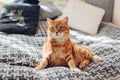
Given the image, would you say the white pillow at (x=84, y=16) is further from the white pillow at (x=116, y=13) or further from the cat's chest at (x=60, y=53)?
the cat's chest at (x=60, y=53)

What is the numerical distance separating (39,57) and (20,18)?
743mm

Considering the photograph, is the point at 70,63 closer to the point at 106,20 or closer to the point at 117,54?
the point at 117,54

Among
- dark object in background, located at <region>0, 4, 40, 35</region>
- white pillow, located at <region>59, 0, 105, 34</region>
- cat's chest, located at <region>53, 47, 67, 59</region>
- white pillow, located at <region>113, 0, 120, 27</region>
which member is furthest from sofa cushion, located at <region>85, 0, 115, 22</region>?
cat's chest, located at <region>53, 47, 67, 59</region>

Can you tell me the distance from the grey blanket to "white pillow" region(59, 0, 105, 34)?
0.07 m

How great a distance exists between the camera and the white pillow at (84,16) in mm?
2416

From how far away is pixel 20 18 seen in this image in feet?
7.60

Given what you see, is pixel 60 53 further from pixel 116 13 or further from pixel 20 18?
pixel 116 13

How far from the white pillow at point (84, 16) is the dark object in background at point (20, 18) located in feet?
1.24

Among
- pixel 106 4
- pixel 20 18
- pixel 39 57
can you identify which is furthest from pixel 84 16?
pixel 39 57

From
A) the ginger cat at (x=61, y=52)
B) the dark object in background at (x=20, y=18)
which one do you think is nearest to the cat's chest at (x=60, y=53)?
the ginger cat at (x=61, y=52)

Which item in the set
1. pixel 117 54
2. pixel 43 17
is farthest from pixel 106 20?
pixel 117 54

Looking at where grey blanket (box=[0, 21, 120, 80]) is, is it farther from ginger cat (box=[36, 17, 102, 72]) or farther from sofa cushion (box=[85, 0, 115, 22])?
sofa cushion (box=[85, 0, 115, 22])

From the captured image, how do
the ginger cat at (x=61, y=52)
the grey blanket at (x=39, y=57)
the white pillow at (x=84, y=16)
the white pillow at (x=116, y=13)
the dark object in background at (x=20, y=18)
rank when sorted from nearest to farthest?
the grey blanket at (x=39, y=57)
the ginger cat at (x=61, y=52)
the dark object in background at (x=20, y=18)
the white pillow at (x=84, y=16)
the white pillow at (x=116, y=13)

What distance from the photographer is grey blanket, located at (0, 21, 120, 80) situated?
130cm
